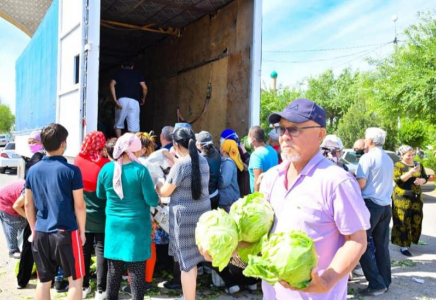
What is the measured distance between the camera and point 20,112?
11.4 meters

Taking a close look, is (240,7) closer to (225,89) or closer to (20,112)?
(225,89)

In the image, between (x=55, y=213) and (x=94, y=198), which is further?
(x=94, y=198)

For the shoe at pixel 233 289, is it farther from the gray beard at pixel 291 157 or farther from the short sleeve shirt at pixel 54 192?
the gray beard at pixel 291 157

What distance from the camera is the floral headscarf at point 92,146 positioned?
4.20 meters

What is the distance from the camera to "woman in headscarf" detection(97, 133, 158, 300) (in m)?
3.57

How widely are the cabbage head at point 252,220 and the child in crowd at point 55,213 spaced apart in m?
1.95

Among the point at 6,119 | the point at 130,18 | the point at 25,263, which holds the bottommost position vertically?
the point at 25,263

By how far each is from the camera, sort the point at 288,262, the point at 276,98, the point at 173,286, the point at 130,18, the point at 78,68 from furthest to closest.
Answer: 1. the point at 276,98
2. the point at 130,18
3. the point at 78,68
4. the point at 173,286
5. the point at 288,262

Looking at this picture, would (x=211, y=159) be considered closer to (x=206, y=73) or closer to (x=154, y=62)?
(x=206, y=73)

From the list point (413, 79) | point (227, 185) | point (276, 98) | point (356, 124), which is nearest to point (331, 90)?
point (276, 98)

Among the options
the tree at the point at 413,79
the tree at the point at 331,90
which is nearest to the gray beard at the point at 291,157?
the tree at the point at 413,79

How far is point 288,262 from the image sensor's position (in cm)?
147

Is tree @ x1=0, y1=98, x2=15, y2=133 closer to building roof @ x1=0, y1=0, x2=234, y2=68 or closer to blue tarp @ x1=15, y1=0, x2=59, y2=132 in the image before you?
building roof @ x1=0, y1=0, x2=234, y2=68

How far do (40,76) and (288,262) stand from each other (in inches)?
312
